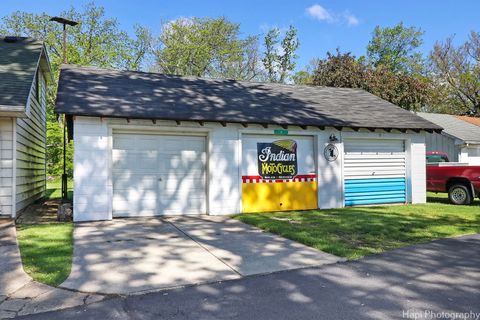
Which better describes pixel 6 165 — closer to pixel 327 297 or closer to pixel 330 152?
pixel 327 297

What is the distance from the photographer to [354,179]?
13.3 meters

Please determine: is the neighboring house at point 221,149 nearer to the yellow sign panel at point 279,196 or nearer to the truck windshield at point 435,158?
the yellow sign panel at point 279,196

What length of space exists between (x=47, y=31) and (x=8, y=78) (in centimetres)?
2993

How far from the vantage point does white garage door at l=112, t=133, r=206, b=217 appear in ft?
35.9

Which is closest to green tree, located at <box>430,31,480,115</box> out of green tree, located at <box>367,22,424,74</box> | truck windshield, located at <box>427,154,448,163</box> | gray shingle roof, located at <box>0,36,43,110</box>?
green tree, located at <box>367,22,424,74</box>

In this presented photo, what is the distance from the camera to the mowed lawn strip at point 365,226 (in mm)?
7230

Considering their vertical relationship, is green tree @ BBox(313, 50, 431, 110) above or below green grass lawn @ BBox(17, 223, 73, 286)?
above

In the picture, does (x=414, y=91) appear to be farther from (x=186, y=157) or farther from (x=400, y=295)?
(x=400, y=295)

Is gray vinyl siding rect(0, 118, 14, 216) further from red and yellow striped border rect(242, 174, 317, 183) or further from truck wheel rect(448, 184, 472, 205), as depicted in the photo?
truck wheel rect(448, 184, 472, 205)

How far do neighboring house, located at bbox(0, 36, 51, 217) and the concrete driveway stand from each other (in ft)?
8.21

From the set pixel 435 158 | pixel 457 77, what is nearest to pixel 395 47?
pixel 457 77

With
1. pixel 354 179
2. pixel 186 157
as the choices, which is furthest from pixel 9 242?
pixel 354 179

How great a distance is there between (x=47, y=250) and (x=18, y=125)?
17.0ft

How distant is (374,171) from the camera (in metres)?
13.6
